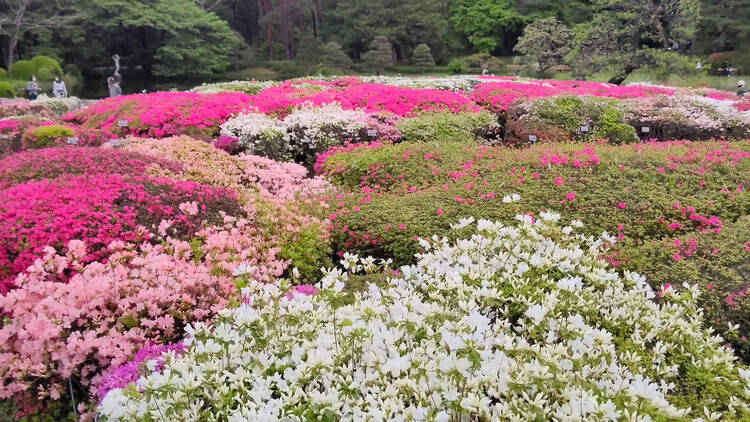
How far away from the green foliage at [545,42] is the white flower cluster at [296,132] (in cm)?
1704

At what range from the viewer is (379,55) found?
95.6 feet

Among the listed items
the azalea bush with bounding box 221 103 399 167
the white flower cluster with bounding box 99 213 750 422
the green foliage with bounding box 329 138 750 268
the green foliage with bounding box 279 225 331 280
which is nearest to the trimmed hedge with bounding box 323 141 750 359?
the green foliage with bounding box 329 138 750 268

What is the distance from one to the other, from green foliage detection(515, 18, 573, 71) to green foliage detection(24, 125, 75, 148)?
2007 cm

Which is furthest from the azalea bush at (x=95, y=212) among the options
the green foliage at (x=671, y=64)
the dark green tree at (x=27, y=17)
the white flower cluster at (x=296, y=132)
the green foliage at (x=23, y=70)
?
the dark green tree at (x=27, y=17)

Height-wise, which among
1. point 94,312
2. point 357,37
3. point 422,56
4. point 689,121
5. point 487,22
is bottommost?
point 94,312

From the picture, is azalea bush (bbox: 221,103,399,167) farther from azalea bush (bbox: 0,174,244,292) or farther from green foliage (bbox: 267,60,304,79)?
green foliage (bbox: 267,60,304,79)

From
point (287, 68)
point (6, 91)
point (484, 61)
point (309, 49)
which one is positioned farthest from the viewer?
point (484, 61)

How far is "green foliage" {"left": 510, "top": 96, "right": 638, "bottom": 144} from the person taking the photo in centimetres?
857

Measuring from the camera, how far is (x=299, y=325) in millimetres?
2295

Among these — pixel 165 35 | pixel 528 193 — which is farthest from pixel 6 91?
pixel 528 193

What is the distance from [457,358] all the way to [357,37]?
34497 millimetres

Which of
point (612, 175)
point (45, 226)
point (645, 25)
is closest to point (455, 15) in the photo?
point (645, 25)

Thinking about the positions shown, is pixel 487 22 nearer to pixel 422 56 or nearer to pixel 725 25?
pixel 422 56

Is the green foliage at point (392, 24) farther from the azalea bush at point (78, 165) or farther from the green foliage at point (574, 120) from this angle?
the azalea bush at point (78, 165)
